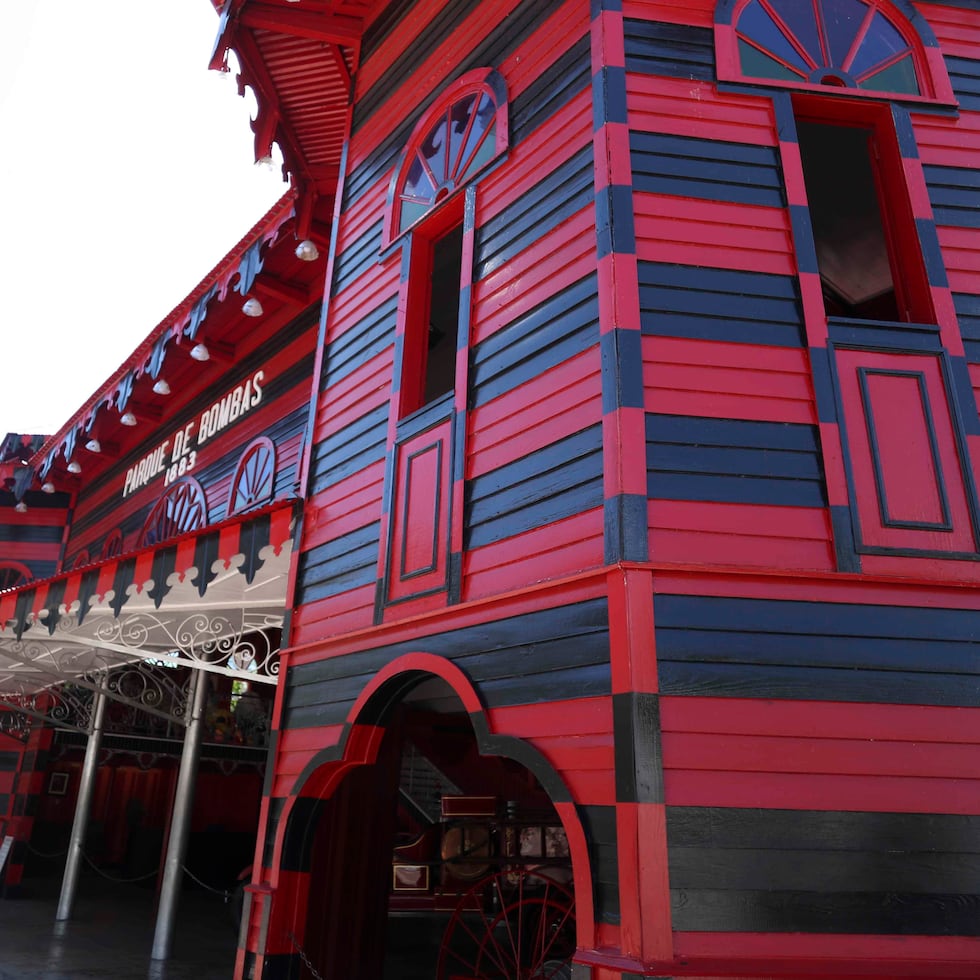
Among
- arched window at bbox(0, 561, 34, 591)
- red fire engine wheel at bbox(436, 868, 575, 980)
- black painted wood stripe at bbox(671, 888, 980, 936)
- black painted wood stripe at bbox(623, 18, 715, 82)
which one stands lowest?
red fire engine wheel at bbox(436, 868, 575, 980)

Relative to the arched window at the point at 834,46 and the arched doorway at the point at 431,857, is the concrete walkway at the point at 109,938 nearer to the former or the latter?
the arched doorway at the point at 431,857

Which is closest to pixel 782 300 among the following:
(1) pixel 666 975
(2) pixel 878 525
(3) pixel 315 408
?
(2) pixel 878 525

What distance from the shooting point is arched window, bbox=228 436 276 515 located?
11.3 m

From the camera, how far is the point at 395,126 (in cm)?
766

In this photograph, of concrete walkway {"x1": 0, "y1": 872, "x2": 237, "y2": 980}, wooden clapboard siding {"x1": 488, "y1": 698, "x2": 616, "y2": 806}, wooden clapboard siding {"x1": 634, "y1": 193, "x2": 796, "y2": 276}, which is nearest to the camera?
wooden clapboard siding {"x1": 488, "y1": 698, "x2": 616, "y2": 806}

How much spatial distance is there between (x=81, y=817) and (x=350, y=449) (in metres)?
8.73

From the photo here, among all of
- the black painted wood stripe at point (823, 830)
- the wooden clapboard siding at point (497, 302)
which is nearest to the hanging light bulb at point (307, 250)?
the wooden clapboard siding at point (497, 302)

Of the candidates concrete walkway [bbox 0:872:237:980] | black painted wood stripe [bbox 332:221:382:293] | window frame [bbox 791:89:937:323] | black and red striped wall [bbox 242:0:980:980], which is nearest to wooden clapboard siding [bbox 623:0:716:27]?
black and red striped wall [bbox 242:0:980:980]

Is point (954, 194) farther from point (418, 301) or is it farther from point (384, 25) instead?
point (384, 25)

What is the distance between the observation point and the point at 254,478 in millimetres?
11773

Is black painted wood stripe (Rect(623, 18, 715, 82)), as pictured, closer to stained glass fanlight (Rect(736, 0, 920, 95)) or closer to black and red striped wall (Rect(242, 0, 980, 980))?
black and red striped wall (Rect(242, 0, 980, 980))

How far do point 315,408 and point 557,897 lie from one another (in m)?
5.23

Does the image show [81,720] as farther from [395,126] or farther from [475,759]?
[395,126]

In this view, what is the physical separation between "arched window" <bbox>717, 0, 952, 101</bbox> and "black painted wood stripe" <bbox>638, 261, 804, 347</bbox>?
1.57 meters
